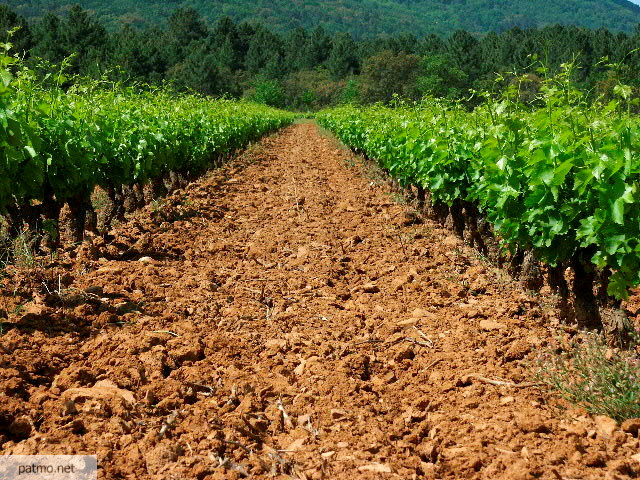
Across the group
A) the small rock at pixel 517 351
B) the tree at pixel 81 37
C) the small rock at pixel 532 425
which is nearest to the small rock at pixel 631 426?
the small rock at pixel 532 425

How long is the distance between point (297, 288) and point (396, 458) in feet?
8.71

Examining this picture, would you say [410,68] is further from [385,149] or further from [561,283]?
[561,283]

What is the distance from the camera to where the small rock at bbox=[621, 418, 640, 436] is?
2.99m

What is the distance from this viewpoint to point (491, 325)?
4496 millimetres

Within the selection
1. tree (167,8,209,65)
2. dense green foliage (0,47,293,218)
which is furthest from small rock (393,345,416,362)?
tree (167,8,209,65)

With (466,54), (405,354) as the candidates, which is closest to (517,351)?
(405,354)

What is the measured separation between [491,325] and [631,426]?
5.08 feet

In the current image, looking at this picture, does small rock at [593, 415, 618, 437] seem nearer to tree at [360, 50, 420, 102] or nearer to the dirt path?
the dirt path

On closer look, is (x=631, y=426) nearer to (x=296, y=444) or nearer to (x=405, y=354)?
(x=405, y=354)

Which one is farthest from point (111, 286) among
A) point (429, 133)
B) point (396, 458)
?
point (429, 133)

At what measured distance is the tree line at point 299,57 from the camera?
61.7m

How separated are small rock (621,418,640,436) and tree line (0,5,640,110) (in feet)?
137

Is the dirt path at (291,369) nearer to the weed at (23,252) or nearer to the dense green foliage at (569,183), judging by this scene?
the weed at (23,252)

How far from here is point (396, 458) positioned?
3.04 metres
